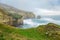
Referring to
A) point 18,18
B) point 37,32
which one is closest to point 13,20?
point 18,18

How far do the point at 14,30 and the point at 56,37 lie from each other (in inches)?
173

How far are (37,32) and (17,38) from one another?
12.6 ft

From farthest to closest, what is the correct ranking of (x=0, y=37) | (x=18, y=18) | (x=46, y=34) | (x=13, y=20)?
(x=18, y=18) → (x=13, y=20) → (x=46, y=34) → (x=0, y=37)

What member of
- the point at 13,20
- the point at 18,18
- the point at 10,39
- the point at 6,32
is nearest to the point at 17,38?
the point at 10,39

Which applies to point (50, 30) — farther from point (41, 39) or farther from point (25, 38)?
point (25, 38)

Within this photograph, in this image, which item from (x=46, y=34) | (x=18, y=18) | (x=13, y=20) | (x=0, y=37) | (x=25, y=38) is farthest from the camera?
(x=18, y=18)

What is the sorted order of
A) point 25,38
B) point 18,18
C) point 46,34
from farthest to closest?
point 18,18, point 46,34, point 25,38

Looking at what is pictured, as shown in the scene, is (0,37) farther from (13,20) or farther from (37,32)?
(13,20)

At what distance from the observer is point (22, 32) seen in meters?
20.5

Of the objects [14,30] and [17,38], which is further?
[14,30]

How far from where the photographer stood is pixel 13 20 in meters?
119

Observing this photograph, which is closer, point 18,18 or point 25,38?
point 25,38

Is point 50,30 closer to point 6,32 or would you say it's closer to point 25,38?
point 25,38

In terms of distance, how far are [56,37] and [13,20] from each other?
330 feet
